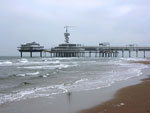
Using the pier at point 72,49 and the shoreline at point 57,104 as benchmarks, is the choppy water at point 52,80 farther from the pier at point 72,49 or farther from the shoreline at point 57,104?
the pier at point 72,49

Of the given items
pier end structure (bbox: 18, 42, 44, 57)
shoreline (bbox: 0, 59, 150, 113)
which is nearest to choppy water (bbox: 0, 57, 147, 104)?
shoreline (bbox: 0, 59, 150, 113)

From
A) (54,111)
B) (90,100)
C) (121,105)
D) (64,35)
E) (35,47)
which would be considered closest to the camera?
(54,111)

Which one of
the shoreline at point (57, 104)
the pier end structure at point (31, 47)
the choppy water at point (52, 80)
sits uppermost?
the pier end structure at point (31, 47)

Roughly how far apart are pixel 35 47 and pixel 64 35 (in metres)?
28.9

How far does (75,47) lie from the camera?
122812mm

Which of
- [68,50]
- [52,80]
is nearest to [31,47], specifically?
[68,50]

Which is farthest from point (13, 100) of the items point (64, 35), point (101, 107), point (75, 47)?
point (64, 35)

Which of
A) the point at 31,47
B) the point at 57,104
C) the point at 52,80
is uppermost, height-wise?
the point at 31,47

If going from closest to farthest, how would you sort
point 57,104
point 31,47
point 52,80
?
point 57,104 → point 52,80 → point 31,47

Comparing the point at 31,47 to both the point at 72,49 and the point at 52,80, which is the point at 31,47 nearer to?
the point at 72,49

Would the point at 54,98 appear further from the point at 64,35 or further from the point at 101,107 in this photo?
the point at 64,35

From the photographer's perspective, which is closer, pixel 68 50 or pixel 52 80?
pixel 52 80

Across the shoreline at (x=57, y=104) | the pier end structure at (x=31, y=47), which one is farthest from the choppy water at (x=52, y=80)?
the pier end structure at (x=31, y=47)

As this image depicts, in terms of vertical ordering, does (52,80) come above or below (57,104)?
below
